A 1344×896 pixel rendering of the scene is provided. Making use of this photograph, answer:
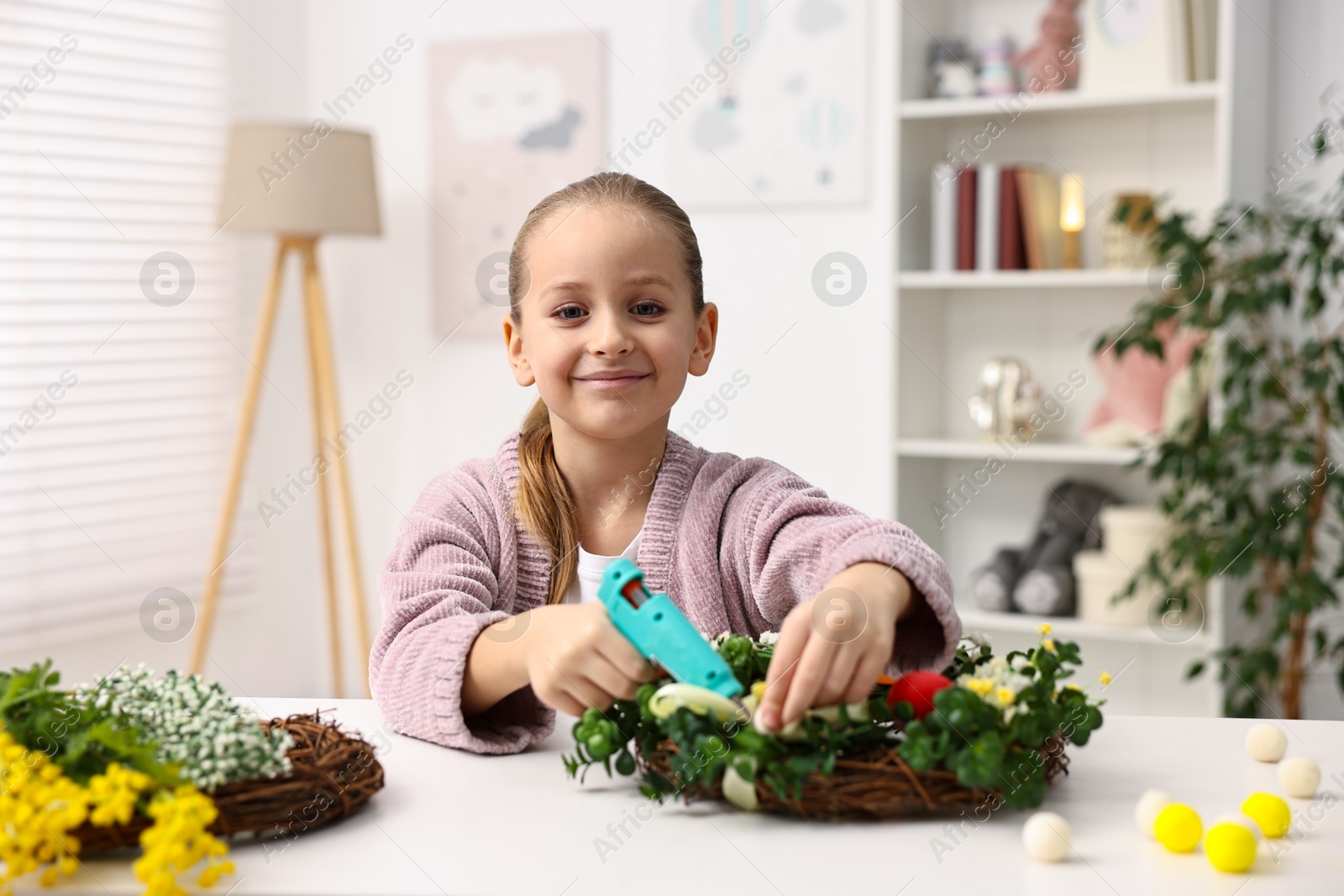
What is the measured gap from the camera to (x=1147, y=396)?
277cm

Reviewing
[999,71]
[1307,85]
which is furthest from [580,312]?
[1307,85]

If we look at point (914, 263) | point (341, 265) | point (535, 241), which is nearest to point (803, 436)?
point (914, 263)

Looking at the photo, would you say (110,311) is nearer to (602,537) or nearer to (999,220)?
(999,220)

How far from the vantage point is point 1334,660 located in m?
2.62

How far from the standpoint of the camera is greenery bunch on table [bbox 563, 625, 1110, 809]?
2.54 feet

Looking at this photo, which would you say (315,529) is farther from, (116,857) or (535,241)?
(116,857)

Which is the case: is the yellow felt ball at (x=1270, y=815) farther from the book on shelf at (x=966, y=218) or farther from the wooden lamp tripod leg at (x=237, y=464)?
the wooden lamp tripod leg at (x=237, y=464)

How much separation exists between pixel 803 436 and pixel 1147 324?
3.18 ft

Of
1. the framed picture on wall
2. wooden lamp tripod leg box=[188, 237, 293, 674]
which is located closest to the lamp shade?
wooden lamp tripod leg box=[188, 237, 293, 674]

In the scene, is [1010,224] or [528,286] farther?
[1010,224]

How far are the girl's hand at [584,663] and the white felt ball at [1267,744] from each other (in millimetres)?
475

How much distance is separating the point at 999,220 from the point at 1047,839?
2290mm

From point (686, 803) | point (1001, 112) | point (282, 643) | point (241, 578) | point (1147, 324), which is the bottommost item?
point (282, 643)

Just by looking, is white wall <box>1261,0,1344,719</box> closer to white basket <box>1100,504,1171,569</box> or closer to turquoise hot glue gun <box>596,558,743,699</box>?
white basket <box>1100,504,1171,569</box>
